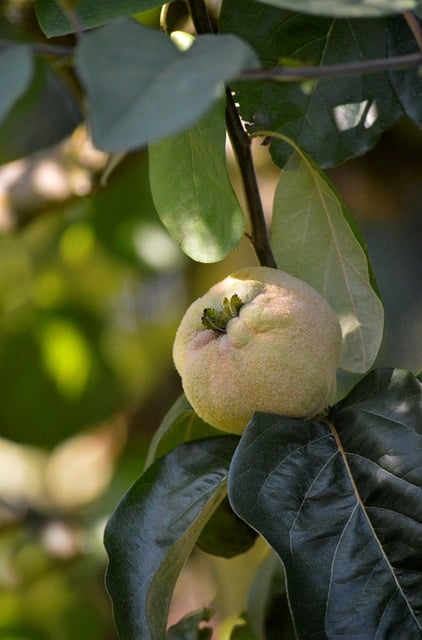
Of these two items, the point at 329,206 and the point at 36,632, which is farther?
the point at 36,632

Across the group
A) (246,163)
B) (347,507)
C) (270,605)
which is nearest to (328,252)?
(246,163)

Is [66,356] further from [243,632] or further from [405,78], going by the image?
[405,78]

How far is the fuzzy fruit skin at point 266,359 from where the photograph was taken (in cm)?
62

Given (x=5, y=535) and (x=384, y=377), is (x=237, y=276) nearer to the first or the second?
(x=384, y=377)

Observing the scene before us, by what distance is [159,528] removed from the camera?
0.67 meters

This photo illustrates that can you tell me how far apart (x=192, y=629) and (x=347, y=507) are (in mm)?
315

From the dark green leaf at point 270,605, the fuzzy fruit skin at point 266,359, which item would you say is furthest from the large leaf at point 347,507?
the dark green leaf at point 270,605

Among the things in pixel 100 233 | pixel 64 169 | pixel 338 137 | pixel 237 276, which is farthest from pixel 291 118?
pixel 100 233

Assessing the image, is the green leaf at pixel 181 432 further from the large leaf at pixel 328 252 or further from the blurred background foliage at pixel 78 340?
the blurred background foliage at pixel 78 340

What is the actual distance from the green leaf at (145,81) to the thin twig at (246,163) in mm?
259

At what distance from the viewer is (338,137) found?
769mm

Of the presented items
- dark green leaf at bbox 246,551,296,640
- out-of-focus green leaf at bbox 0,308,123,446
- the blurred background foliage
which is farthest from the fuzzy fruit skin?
out-of-focus green leaf at bbox 0,308,123,446

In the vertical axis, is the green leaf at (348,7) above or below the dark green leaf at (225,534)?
above

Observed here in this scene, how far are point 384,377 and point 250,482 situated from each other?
119 millimetres
